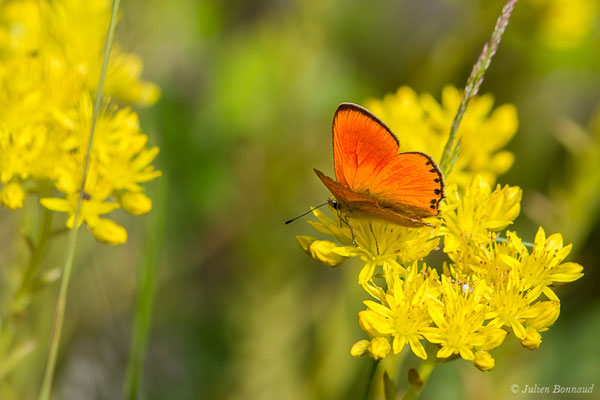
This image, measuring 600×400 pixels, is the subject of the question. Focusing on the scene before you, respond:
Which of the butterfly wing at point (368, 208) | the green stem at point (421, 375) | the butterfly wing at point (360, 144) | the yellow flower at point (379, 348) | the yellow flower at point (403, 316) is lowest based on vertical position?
the green stem at point (421, 375)

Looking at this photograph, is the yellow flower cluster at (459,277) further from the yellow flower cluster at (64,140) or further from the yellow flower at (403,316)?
the yellow flower cluster at (64,140)

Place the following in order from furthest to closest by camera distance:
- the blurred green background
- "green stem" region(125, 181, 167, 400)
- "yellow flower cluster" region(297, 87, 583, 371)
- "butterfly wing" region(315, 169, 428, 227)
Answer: the blurred green background
"green stem" region(125, 181, 167, 400)
"butterfly wing" region(315, 169, 428, 227)
"yellow flower cluster" region(297, 87, 583, 371)

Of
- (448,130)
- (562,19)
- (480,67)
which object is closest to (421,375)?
(480,67)

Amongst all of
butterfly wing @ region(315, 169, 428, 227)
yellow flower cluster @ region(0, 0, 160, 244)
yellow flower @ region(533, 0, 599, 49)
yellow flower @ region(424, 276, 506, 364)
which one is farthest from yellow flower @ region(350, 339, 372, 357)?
yellow flower @ region(533, 0, 599, 49)

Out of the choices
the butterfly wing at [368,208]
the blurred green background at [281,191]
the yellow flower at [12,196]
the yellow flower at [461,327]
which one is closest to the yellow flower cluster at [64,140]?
the yellow flower at [12,196]

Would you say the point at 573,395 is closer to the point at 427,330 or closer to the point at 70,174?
the point at 427,330

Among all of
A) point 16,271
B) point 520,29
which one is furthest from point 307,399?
point 520,29

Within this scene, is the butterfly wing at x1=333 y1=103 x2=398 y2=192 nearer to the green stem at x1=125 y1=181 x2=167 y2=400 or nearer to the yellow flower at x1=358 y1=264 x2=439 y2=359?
the yellow flower at x1=358 y1=264 x2=439 y2=359
